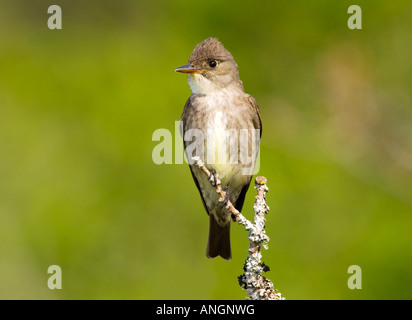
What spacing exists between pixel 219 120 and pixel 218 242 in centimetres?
78

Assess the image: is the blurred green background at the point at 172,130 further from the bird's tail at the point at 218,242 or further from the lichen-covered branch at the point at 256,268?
the lichen-covered branch at the point at 256,268

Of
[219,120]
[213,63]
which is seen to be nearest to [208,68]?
[213,63]

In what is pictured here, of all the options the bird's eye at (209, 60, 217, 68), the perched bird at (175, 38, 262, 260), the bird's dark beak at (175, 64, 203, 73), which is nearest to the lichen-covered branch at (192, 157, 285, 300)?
the perched bird at (175, 38, 262, 260)

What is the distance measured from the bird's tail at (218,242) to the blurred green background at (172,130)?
0.30 ft

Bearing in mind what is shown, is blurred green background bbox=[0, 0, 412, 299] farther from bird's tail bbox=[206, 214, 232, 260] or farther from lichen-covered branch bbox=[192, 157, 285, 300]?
lichen-covered branch bbox=[192, 157, 285, 300]

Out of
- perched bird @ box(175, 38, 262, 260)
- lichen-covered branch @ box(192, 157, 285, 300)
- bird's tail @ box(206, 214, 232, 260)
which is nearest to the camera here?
lichen-covered branch @ box(192, 157, 285, 300)

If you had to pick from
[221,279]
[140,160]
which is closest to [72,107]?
[140,160]

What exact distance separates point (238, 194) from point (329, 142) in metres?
1.09

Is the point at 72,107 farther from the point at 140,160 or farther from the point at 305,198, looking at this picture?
the point at 305,198

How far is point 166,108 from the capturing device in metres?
5.79

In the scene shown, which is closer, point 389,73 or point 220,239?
point 220,239

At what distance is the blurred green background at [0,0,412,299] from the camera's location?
5.42m

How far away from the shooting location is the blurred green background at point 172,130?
5.42 metres

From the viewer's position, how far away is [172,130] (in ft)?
18.6
